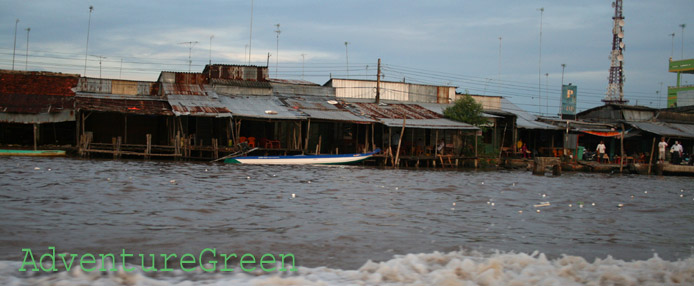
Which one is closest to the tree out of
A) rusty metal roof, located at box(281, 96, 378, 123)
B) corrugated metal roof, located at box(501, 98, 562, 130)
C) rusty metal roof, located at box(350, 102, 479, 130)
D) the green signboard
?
rusty metal roof, located at box(350, 102, 479, 130)

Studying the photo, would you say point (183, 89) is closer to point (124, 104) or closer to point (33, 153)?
point (124, 104)

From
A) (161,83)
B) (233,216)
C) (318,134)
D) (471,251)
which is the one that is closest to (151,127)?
(161,83)

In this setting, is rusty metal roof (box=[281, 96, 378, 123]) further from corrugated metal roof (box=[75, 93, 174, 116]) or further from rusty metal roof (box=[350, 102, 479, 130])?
corrugated metal roof (box=[75, 93, 174, 116])

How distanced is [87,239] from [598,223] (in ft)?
27.0

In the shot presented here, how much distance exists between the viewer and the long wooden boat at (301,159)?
22.5 metres

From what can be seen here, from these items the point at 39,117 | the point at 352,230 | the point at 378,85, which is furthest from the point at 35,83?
the point at 352,230

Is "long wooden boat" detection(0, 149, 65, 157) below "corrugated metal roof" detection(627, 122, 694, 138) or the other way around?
below

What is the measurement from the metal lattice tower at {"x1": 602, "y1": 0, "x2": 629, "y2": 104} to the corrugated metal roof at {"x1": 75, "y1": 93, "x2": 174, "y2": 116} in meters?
31.8

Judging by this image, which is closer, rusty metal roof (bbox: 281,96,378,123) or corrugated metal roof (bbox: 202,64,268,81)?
rusty metal roof (bbox: 281,96,378,123)

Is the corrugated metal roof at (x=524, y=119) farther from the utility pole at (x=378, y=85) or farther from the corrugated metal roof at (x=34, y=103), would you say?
the corrugated metal roof at (x=34, y=103)

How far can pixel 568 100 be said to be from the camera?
36.8 m

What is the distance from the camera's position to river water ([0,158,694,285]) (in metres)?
5.99

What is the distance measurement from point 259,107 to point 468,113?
35.1 ft

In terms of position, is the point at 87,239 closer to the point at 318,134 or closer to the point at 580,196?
the point at 580,196
